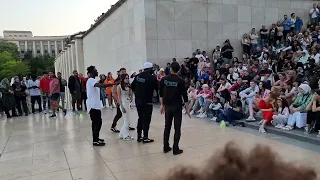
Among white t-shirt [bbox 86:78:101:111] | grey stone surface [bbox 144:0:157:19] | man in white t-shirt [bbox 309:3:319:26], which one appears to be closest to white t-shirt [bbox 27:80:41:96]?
grey stone surface [bbox 144:0:157:19]

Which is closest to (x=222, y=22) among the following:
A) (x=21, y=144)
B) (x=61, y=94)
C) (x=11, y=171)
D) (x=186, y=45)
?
(x=186, y=45)

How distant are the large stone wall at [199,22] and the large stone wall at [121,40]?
69 centimetres

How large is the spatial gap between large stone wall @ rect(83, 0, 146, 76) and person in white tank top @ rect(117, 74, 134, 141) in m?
8.03

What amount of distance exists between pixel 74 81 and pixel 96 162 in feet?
26.1

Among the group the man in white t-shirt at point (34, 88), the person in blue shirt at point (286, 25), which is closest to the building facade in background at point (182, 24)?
the person in blue shirt at point (286, 25)

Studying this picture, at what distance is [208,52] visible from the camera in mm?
16516

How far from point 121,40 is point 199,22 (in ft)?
17.0

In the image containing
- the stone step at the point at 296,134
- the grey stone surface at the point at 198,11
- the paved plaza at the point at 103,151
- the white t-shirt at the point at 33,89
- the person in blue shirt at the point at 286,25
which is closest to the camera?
the paved plaza at the point at 103,151

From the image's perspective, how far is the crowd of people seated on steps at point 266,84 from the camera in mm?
7379

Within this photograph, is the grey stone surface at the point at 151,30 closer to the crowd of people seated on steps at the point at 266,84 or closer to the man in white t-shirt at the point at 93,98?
the crowd of people seated on steps at the point at 266,84

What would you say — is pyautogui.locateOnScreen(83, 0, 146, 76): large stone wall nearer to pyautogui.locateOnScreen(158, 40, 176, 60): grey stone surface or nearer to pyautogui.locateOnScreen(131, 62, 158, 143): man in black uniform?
pyautogui.locateOnScreen(158, 40, 176, 60): grey stone surface

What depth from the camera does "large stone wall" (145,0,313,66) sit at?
1529 centimetres

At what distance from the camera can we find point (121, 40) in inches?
733

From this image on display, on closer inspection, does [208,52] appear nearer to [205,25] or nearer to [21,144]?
[205,25]
